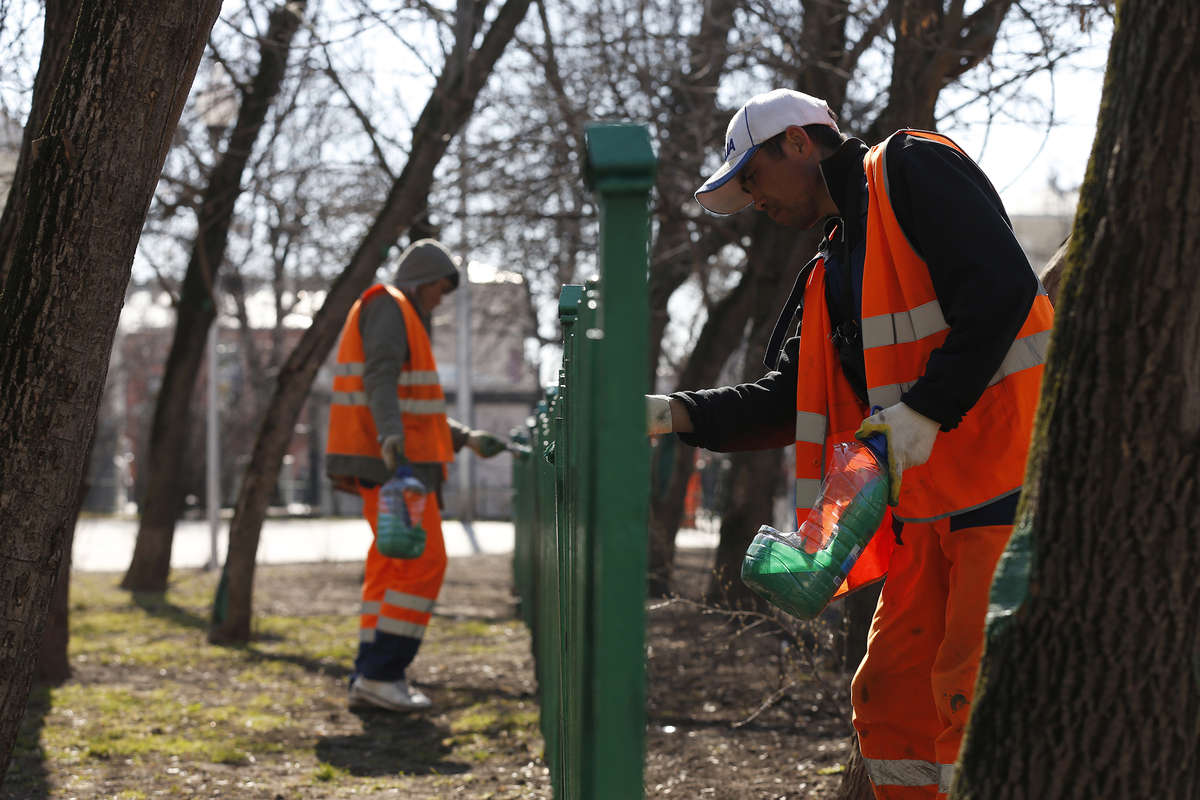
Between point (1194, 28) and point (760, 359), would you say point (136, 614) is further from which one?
point (1194, 28)

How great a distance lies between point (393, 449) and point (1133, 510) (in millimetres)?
3895

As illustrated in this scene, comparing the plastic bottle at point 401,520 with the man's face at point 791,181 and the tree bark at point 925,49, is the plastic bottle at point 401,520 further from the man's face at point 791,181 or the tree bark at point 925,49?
the man's face at point 791,181

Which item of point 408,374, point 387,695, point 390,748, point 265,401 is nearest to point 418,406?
point 408,374

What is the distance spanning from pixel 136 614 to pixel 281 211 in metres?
3.02

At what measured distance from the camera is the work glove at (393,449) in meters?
5.39

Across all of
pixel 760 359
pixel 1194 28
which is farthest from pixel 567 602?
pixel 760 359

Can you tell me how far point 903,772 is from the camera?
269cm

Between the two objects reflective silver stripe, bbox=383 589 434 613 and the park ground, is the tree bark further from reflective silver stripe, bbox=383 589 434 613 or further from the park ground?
reflective silver stripe, bbox=383 589 434 613

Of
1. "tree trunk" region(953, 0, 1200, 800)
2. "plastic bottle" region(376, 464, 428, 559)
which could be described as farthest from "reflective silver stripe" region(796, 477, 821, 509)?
"plastic bottle" region(376, 464, 428, 559)

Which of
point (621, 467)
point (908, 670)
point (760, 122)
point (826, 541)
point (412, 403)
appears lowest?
point (908, 670)

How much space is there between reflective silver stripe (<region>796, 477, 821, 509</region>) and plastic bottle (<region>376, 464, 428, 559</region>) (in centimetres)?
266

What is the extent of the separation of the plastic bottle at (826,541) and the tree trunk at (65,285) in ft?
5.20

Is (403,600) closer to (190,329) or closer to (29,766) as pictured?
(29,766)

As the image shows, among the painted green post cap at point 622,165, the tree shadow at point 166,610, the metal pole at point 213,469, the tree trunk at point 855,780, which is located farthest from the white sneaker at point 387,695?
the metal pole at point 213,469
